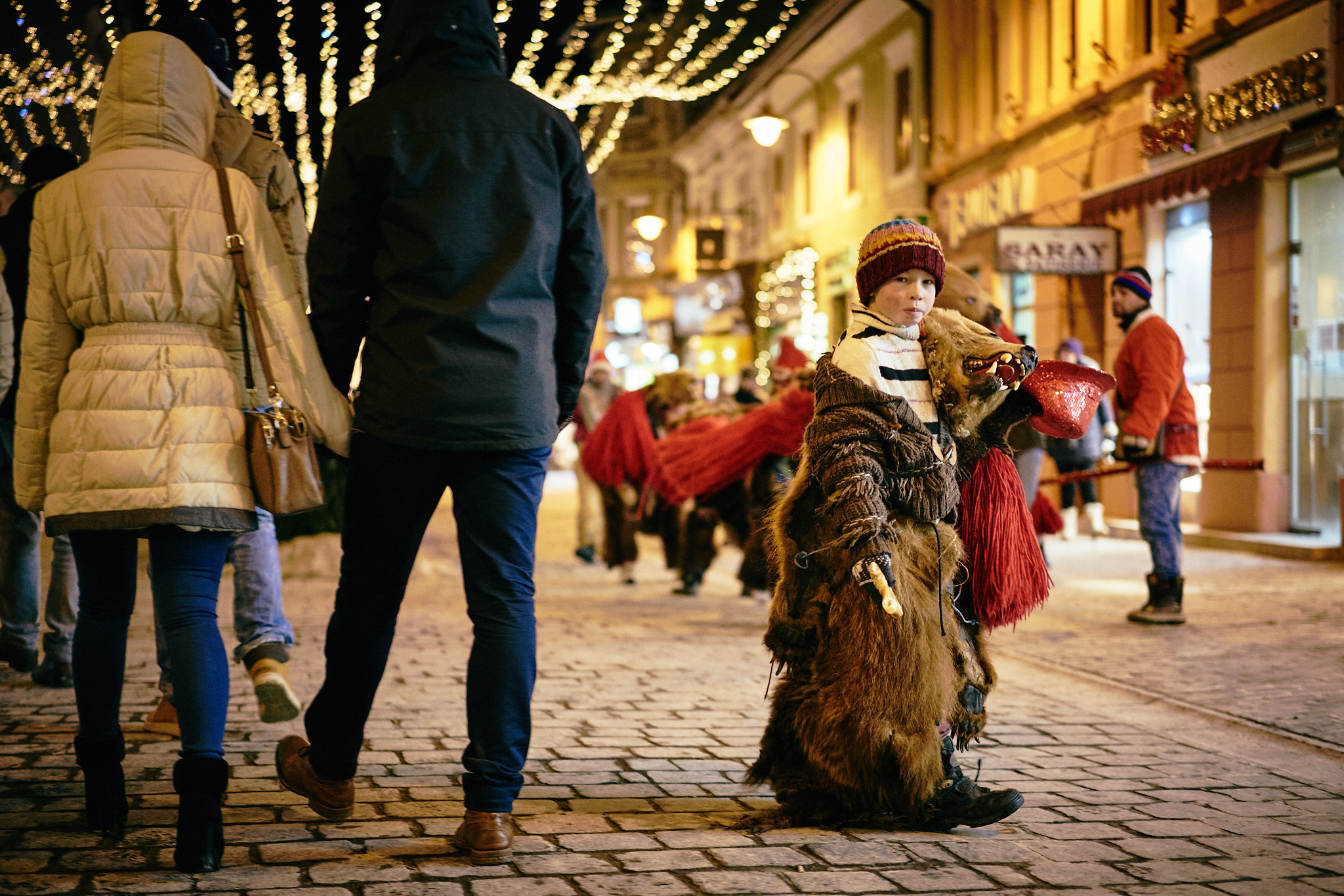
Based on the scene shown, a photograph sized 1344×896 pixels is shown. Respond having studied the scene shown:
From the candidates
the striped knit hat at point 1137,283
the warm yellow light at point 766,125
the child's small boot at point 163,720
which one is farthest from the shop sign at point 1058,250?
the child's small boot at point 163,720

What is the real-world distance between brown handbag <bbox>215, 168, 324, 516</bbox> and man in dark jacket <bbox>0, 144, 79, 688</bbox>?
2423 millimetres

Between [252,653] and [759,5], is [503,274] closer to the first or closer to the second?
[252,653]

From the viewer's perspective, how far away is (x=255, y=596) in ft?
15.8

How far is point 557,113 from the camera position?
11.7 feet

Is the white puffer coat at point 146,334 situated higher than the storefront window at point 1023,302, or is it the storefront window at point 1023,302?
the storefront window at point 1023,302

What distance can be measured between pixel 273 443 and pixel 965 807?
2070 mm

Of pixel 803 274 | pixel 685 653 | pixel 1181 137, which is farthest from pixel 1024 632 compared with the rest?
pixel 803 274

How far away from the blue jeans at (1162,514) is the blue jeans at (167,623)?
237 inches

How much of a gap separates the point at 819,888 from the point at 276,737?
238 cm

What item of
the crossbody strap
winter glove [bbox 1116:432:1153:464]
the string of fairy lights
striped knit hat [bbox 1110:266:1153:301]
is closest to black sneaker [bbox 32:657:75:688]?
the string of fairy lights

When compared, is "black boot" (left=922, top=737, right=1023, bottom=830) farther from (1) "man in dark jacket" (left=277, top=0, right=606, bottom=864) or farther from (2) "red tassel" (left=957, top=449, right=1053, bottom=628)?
(1) "man in dark jacket" (left=277, top=0, right=606, bottom=864)

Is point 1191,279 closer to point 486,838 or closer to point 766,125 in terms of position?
point 766,125

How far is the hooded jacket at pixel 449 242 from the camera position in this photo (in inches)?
133

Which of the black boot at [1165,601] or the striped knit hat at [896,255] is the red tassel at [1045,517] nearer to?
the black boot at [1165,601]
